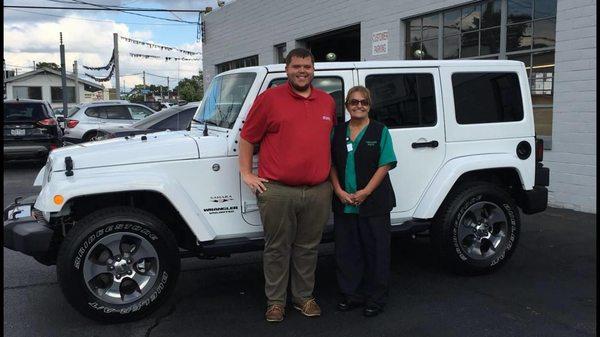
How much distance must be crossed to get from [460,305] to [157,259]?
2352 millimetres

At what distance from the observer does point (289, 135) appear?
3.69 metres

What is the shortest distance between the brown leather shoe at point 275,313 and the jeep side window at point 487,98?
224 cm

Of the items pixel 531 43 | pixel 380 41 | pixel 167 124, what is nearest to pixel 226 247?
pixel 167 124

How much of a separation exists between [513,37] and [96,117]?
35.7 ft

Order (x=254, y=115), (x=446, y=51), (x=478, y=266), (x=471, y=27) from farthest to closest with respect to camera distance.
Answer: (x=446, y=51)
(x=471, y=27)
(x=478, y=266)
(x=254, y=115)

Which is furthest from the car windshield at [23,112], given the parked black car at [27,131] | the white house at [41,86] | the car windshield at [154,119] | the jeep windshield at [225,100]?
the white house at [41,86]

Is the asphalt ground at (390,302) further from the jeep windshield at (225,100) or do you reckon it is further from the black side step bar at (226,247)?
the jeep windshield at (225,100)

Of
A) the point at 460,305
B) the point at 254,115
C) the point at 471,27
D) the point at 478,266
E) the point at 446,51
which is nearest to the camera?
the point at 254,115

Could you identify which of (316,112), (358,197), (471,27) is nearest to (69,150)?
(316,112)

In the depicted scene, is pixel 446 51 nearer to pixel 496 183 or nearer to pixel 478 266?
pixel 496 183

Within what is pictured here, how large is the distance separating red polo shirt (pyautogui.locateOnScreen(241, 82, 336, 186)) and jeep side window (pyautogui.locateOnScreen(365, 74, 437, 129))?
793mm

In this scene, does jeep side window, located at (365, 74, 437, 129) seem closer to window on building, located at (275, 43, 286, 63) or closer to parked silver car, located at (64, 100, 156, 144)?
window on building, located at (275, 43, 286, 63)

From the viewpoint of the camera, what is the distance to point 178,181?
3.90 meters

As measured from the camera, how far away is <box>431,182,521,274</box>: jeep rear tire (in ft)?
15.3
